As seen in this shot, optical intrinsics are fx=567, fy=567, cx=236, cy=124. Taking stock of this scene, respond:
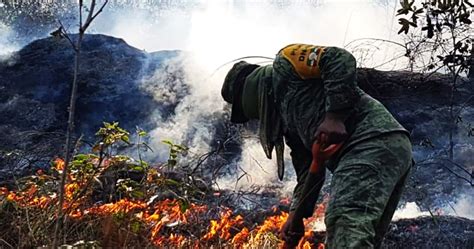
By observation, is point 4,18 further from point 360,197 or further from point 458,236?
point 360,197

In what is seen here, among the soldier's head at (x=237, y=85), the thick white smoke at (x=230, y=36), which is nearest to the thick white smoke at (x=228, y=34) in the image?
the thick white smoke at (x=230, y=36)

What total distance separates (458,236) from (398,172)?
2888 mm

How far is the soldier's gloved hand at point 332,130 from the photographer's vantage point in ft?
8.07

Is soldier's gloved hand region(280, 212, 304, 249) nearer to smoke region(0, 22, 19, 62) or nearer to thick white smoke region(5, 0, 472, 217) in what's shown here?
thick white smoke region(5, 0, 472, 217)

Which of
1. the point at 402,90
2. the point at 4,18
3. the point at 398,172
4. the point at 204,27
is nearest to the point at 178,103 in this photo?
the point at 402,90

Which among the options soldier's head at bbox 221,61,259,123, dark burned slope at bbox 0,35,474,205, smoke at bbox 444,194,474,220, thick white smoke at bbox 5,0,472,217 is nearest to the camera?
soldier's head at bbox 221,61,259,123

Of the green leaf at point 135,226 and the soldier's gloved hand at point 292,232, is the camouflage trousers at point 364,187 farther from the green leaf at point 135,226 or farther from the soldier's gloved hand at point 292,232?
the green leaf at point 135,226

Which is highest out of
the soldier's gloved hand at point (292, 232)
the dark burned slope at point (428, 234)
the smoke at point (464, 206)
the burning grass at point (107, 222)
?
the soldier's gloved hand at point (292, 232)

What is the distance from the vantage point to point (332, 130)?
246 centimetres

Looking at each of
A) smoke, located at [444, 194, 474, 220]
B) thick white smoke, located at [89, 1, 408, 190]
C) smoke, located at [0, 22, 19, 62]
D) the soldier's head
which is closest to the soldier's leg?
the soldier's head

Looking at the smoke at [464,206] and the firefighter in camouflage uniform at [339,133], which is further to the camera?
the smoke at [464,206]

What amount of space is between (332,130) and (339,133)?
0.03 metres

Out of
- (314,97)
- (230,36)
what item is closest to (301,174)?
(314,97)

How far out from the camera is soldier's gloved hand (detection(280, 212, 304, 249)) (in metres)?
2.92
